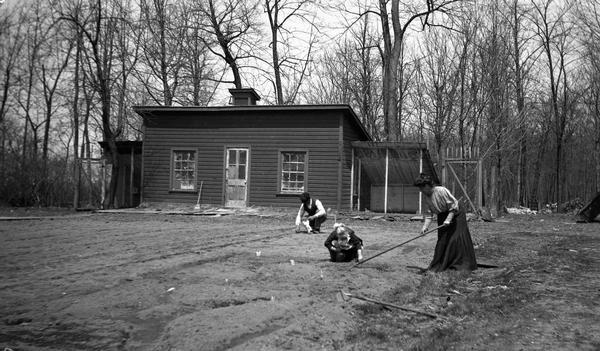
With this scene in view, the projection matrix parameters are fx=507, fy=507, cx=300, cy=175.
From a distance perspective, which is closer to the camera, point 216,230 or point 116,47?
point 216,230

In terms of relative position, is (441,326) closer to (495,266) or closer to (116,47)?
(495,266)

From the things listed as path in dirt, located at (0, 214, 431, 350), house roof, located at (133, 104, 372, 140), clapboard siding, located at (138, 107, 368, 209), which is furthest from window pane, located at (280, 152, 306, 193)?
path in dirt, located at (0, 214, 431, 350)

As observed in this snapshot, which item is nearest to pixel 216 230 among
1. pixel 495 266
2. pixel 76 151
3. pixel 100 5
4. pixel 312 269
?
pixel 312 269

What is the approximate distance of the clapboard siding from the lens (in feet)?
69.2

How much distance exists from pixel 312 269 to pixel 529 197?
33.9 metres

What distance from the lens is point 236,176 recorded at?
72.8ft

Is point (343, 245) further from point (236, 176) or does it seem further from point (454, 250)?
point (236, 176)

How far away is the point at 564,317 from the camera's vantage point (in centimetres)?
519

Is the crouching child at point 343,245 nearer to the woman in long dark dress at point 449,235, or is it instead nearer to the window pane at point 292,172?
the woman in long dark dress at point 449,235

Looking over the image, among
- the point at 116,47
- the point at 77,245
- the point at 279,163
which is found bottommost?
the point at 77,245

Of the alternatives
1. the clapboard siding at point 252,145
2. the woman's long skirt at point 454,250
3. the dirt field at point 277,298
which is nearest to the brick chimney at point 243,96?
the clapboard siding at point 252,145

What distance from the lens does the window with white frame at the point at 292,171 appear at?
21.4m

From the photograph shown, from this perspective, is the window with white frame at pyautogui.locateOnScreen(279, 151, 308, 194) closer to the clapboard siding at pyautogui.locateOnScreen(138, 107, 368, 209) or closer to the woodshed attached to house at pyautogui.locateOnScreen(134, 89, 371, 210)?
the woodshed attached to house at pyautogui.locateOnScreen(134, 89, 371, 210)

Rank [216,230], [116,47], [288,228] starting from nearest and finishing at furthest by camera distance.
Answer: [216,230]
[288,228]
[116,47]
